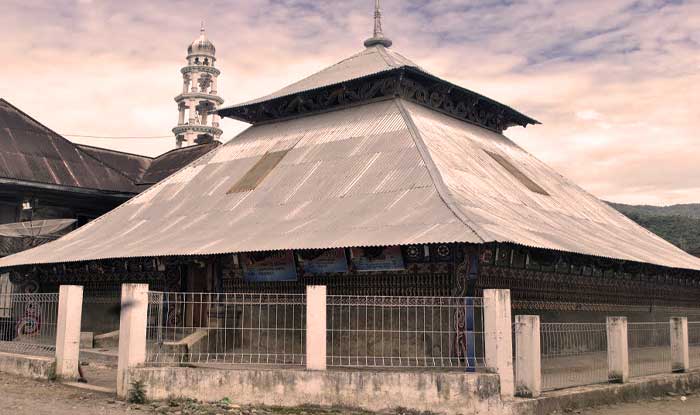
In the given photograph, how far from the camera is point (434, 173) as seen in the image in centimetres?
1306

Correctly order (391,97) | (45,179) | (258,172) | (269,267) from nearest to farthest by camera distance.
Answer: (269,267), (258,172), (391,97), (45,179)

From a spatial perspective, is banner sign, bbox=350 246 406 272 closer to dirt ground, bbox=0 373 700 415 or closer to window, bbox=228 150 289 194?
dirt ground, bbox=0 373 700 415

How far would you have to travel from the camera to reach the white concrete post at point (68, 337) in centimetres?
1099

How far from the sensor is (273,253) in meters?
13.4

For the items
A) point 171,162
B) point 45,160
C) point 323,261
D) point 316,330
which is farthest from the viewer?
point 171,162

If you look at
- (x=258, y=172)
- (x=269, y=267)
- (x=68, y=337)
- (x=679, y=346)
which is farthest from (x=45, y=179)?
(x=679, y=346)

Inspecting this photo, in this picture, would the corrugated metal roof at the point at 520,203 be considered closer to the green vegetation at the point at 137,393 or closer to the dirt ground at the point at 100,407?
the dirt ground at the point at 100,407

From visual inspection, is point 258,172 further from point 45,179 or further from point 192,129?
point 192,129

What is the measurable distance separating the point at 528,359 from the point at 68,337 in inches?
265

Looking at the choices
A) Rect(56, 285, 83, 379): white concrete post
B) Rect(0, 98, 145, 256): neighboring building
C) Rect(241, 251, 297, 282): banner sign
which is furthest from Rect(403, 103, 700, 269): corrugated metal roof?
Rect(0, 98, 145, 256): neighboring building

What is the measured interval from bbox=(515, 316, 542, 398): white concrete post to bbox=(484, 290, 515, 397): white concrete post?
0.51 meters

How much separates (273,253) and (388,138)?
3741 mm

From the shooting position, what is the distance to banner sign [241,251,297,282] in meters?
13.3

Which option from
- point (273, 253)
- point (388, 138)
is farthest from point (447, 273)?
point (388, 138)
